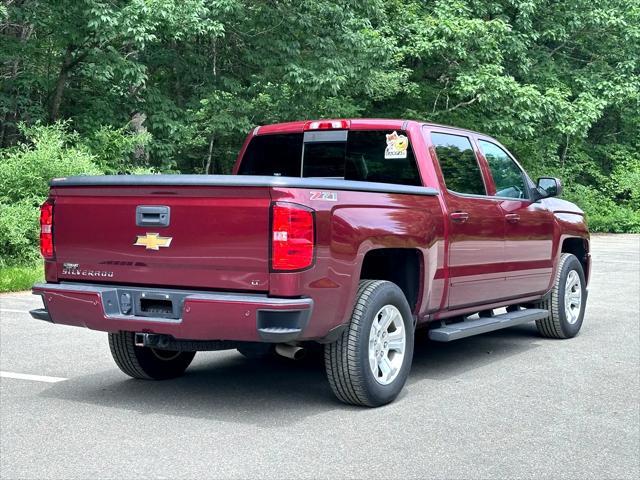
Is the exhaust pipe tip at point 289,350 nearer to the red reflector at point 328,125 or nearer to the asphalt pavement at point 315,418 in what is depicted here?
the asphalt pavement at point 315,418

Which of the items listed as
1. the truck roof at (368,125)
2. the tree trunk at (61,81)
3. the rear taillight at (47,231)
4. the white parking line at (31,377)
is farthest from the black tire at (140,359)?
the tree trunk at (61,81)

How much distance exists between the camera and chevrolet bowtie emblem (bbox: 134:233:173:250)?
556cm

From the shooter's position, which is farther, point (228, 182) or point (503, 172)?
point (503, 172)

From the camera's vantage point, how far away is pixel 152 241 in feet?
18.4

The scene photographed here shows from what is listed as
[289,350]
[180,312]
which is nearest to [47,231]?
[180,312]

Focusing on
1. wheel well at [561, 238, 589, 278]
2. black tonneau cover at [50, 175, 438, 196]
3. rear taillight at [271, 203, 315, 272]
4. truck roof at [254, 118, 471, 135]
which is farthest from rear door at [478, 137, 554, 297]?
rear taillight at [271, 203, 315, 272]

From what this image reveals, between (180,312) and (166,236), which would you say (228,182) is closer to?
(166,236)

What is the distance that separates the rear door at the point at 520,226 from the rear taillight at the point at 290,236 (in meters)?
2.81

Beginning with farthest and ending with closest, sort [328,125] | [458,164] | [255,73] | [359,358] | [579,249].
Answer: [255,73] < [579,249] < [458,164] < [328,125] < [359,358]

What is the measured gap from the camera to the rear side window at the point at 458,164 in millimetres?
7020

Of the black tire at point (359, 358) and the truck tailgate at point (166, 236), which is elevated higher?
the truck tailgate at point (166, 236)

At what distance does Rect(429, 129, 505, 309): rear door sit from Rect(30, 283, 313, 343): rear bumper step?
6.40 ft

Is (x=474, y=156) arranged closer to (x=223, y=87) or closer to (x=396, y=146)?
(x=396, y=146)

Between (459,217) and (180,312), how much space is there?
2.46m
